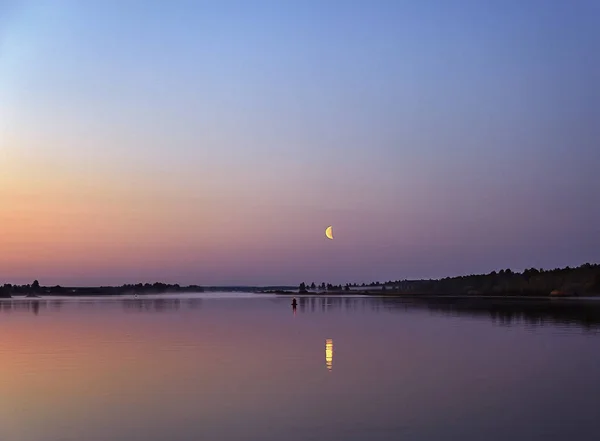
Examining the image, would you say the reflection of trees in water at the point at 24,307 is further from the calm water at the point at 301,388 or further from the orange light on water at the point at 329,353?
the calm water at the point at 301,388

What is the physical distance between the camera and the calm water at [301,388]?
16266mm

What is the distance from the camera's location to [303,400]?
19688 millimetres

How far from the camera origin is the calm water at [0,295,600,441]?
16.3 meters

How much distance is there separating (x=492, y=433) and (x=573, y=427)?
7.07 ft

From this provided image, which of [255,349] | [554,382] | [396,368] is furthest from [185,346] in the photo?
[554,382]

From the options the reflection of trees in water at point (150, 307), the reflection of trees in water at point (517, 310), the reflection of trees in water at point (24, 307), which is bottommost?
the reflection of trees in water at point (24, 307)

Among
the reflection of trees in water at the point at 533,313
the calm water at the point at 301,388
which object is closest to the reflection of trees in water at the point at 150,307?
the reflection of trees in water at the point at 533,313

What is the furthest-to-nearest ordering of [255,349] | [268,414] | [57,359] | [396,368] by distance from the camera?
1. [255,349]
2. [57,359]
3. [396,368]
4. [268,414]

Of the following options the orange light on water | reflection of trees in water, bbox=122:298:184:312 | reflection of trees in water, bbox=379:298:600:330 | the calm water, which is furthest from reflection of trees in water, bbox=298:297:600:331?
the orange light on water

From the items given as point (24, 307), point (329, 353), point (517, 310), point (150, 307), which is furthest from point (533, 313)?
point (24, 307)

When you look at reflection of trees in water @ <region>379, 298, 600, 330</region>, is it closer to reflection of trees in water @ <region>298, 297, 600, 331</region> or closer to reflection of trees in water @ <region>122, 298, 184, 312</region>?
reflection of trees in water @ <region>298, 297, 600, 331</region>

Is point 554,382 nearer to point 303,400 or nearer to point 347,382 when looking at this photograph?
point 347,382

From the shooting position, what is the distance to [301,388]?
71.2 feet

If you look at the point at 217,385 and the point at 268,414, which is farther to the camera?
the point at 217,385
